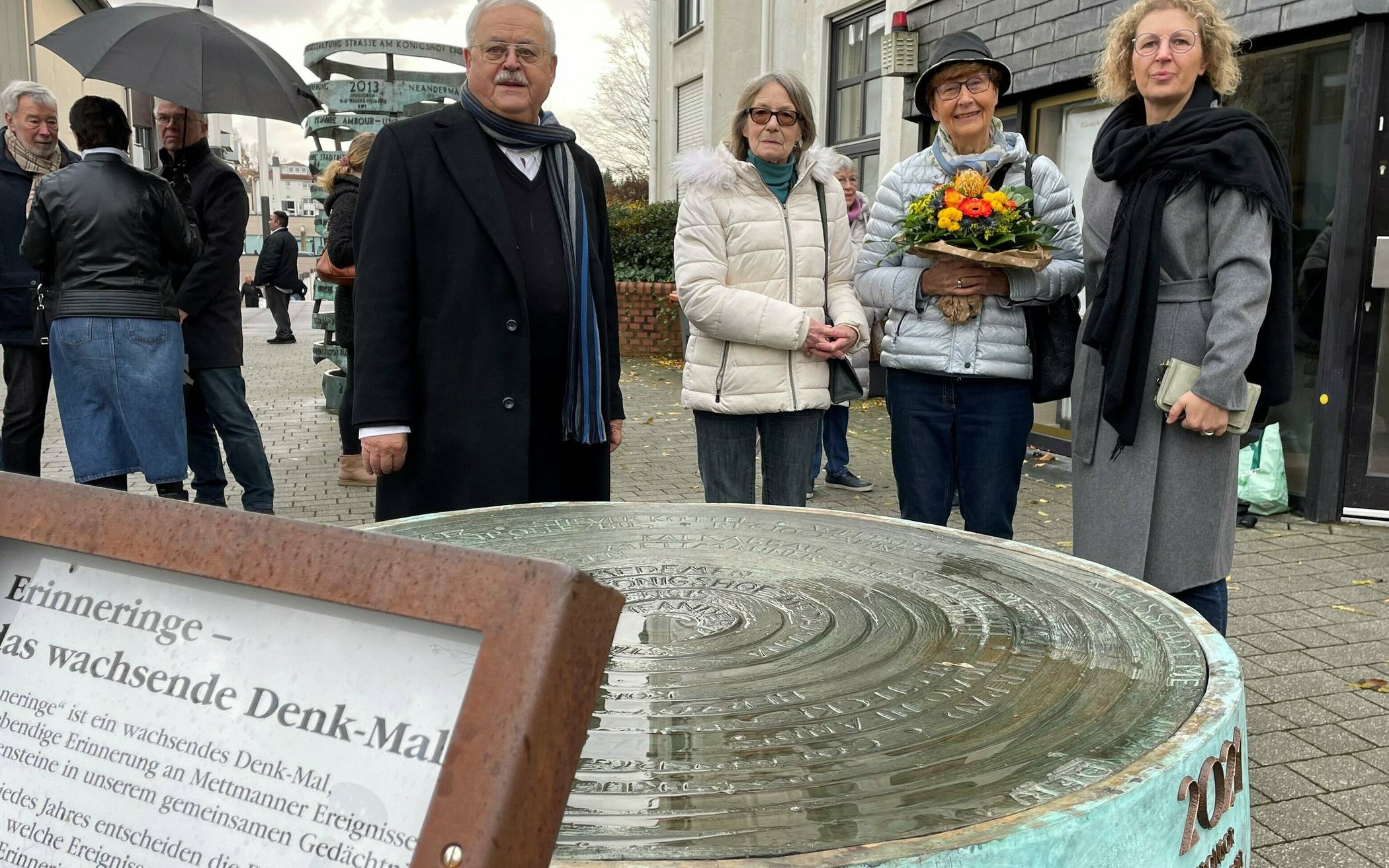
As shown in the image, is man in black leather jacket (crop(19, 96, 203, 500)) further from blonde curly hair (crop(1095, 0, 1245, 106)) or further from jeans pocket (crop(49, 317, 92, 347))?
blonde curly hair (crop(1095, 0, 1245, 106))

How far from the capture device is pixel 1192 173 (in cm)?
304

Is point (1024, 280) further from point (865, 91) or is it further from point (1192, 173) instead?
point (865, 91)

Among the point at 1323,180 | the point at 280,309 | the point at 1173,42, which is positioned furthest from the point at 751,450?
the point at 280,309

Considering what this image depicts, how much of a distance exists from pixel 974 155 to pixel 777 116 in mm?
661

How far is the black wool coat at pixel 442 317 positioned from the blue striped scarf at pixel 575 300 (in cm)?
13

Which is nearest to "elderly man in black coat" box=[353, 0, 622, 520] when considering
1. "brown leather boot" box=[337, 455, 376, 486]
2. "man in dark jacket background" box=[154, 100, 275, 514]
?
"man in dark jacket background" box=[154, 100, 275, 514]

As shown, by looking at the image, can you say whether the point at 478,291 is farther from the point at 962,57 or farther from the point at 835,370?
the point at 962,57

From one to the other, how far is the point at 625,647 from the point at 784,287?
2.28 m

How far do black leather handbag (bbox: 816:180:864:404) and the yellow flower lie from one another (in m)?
0.57

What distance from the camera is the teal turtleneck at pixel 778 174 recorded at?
12.8 feet

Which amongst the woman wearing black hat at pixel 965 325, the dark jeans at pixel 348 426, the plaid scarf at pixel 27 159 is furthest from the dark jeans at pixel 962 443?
the plaid scarf at pixel 27 159

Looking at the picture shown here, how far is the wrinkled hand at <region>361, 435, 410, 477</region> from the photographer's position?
294 centimetres

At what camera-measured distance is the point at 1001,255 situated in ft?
11.3

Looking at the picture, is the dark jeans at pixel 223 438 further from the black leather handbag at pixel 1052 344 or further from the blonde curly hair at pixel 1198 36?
the blonde curly hair at pixel 1198 36
